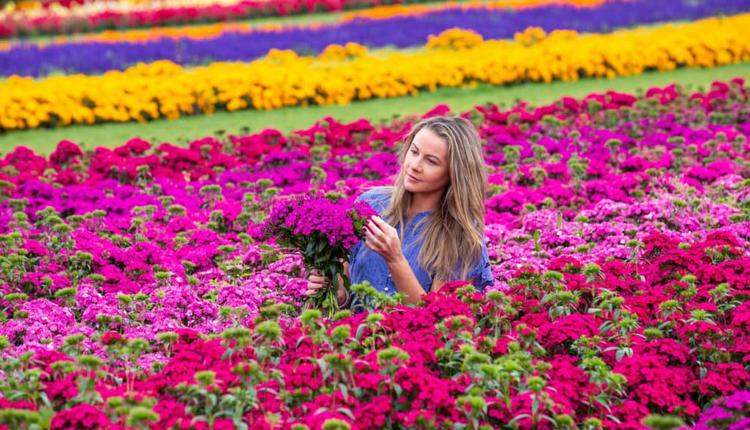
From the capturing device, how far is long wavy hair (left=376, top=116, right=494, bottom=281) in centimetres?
447

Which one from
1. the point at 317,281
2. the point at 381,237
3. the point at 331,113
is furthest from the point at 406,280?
the point at 331,113

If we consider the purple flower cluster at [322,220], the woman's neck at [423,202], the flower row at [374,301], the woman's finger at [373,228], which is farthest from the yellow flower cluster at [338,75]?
the woman's finger at [373,228]

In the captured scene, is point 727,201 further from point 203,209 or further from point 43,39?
point 43,39

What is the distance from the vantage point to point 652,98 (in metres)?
8.79

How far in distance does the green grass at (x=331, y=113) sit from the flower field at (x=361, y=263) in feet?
0.29

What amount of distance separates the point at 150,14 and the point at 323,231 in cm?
1699

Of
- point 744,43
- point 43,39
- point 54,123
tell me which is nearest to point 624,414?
point 54,123

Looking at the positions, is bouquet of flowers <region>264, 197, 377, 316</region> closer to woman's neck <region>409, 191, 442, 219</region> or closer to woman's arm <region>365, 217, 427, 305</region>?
woman's arm <region>365, 217, 427, 305</region>

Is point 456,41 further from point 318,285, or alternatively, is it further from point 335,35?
point 318,285

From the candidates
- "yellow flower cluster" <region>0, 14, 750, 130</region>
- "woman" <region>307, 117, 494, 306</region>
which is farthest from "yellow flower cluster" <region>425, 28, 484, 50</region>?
"woman" <region>307, 117, 494, 306</region>

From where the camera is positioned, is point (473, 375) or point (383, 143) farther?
point (383, 143)

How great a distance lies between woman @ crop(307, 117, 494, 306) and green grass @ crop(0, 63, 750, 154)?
3995 millimetres

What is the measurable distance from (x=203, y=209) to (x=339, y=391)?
323 cm

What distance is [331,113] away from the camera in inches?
388
